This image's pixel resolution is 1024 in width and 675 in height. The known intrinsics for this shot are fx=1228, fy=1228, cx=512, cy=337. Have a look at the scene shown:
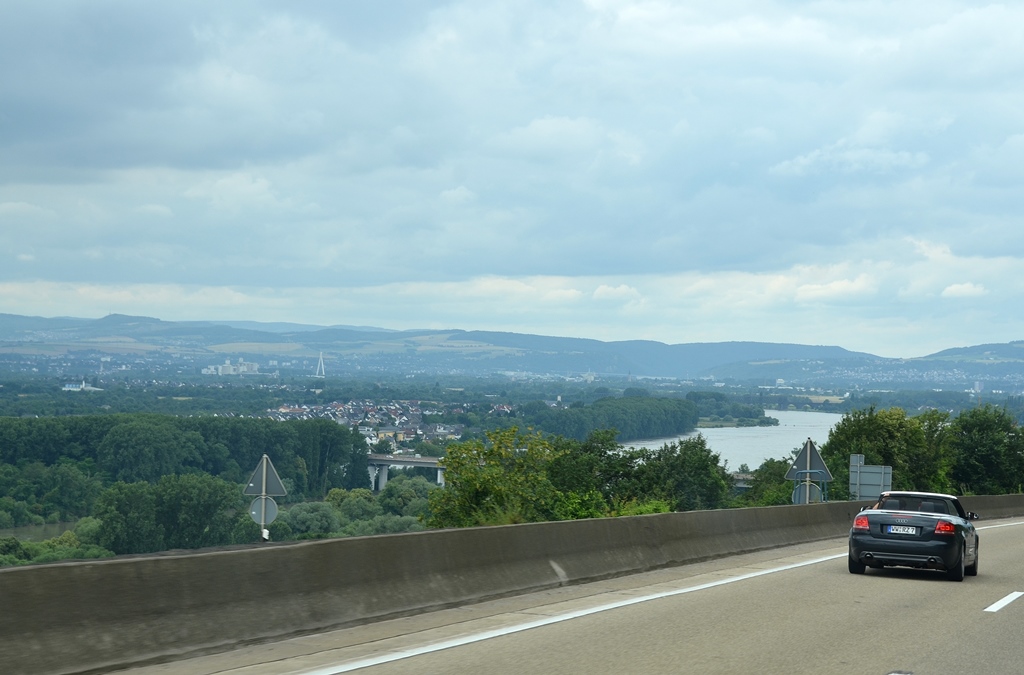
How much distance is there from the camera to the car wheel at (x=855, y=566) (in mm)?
17320

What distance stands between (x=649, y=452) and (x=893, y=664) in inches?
2831

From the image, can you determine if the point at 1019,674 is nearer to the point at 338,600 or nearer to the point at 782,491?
the point at 338,600

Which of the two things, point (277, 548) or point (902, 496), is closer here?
point (277, 548)

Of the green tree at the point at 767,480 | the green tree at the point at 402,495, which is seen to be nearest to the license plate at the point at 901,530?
the green tree at the point at 767,480

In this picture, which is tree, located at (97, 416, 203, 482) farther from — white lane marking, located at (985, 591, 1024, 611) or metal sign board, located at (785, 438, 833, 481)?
white lane marking, located at (985, 591, 1024, 611)

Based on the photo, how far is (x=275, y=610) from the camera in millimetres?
9664

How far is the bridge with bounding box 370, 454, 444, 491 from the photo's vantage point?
127137 mm

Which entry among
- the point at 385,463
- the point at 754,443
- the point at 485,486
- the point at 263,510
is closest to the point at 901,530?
the point at 485,486

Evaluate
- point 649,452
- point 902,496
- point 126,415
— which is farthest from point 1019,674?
point 126,415

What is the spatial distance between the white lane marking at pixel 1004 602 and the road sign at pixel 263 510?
17492 millimetres

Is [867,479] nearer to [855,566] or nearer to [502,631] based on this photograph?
[855,566]

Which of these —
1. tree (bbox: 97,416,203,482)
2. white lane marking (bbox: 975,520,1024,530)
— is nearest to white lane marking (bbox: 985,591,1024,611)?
white lane marking (bbox: 975,520,1024,530)

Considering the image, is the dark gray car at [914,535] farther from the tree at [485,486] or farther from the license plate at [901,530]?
the tree at [485,486]

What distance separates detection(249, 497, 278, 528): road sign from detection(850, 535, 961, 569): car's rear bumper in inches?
606
